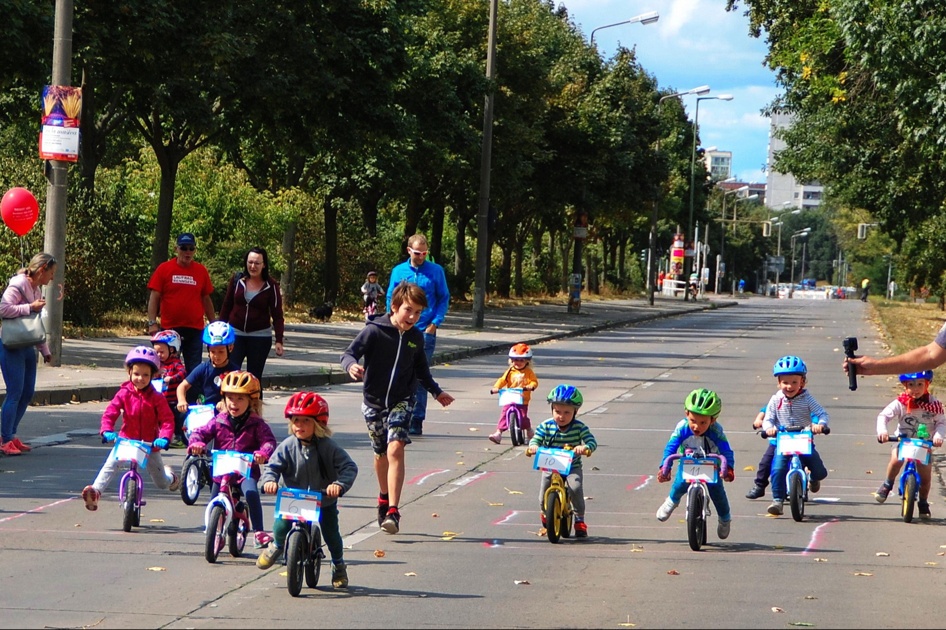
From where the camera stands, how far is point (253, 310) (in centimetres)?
1359

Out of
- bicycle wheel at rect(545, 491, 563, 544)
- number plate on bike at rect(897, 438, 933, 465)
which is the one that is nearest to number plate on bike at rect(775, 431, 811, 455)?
number plate on bike at rect(897, 438, 933, 465)

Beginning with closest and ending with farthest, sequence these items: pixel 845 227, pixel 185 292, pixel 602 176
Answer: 1. pixel 185 292
2. pixel 602 176
3. pixel 845 227

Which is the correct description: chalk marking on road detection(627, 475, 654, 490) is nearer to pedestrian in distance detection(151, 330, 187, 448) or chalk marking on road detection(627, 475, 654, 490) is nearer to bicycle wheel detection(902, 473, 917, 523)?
bicycle wheel detection(902, 473, 917, 523)

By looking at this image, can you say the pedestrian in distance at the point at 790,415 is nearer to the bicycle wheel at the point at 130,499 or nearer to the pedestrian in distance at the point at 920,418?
the pedestrian in distance at the point at 920,418

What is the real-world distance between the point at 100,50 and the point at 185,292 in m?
8.74

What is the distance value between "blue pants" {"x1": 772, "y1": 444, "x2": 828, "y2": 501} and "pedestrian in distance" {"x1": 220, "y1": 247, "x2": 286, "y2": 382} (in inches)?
204

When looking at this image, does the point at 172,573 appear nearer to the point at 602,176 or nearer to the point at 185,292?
the point at 185,292

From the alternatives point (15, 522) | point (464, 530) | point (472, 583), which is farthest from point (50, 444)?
point (472, 583)

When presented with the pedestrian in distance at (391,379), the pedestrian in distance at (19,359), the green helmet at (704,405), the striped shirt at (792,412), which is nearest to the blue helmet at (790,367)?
the striped shirt at (792,412)

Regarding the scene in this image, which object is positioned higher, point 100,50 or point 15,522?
point 100,50

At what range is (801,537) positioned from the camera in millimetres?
9547

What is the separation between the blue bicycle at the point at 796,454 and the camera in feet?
33.2

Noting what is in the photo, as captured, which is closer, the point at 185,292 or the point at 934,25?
the point at 185,292

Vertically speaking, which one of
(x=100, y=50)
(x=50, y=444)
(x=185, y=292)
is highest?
(x=100, y=50)
